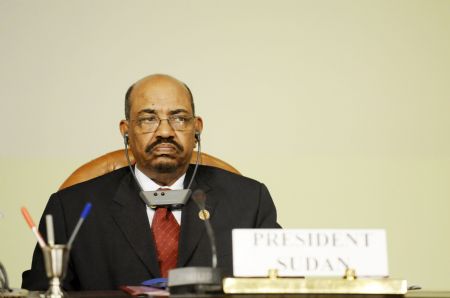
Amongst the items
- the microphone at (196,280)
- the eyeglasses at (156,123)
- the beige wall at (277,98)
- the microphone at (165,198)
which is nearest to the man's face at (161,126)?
the eyeglasses at (156,123)

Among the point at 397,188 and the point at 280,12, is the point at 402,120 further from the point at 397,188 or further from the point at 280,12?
the point at 280,12

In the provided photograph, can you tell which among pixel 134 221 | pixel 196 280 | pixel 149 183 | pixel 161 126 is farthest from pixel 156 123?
pixel 196 280

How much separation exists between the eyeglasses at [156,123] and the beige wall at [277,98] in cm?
88

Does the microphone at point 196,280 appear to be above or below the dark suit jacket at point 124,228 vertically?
below

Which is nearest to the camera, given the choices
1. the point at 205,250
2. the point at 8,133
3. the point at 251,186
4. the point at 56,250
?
the point at 56,250

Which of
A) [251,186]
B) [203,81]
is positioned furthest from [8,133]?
[251,186]

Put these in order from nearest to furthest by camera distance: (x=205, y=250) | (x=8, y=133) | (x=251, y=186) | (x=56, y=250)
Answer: (x=56, y=250)
(x=205, y=250)
(x=251, y=186)
(x=8, y=133)

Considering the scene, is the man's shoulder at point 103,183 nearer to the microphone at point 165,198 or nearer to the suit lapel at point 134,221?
the suit lapel at point 134,221

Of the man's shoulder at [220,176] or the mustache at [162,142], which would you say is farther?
the man's shoulder at [220,176]

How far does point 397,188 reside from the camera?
389cm

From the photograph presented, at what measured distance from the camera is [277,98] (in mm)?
3908

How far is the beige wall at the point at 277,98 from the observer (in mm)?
3842

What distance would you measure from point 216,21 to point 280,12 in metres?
0.29

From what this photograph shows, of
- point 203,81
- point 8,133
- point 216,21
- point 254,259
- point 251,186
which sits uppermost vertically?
point 216,21
